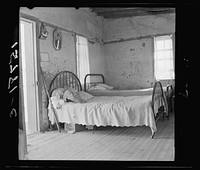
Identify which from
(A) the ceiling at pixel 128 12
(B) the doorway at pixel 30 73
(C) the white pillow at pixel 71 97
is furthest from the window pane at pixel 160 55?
(B) the doorway at pixel 30 73

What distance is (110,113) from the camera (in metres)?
3.97

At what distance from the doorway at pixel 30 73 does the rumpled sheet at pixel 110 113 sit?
406 millimetres

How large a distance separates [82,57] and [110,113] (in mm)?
2154

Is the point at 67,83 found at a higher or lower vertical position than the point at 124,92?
higher

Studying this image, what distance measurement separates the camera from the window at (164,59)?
561 centimetres

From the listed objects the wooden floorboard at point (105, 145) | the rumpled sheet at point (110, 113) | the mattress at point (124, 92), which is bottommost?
the wooden floorboard at point (105, 145)

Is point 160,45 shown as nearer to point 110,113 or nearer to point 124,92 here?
point 124,92

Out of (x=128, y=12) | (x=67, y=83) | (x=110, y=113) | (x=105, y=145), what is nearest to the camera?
(x=105, y=145)

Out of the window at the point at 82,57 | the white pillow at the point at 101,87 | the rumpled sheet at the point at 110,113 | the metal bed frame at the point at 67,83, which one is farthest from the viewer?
the white pillow at the point at 101,87

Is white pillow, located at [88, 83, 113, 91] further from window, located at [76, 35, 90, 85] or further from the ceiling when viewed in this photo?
the ceiling

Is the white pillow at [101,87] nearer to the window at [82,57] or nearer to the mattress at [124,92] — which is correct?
the mattress at [124,92]

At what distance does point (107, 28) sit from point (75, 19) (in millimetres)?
1125

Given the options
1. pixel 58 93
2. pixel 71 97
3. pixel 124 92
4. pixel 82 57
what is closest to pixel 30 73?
pixel 58 93

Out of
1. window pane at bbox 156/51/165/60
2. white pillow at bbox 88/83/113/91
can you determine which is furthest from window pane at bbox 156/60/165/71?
white pillow at bbox 88/83/113/91
